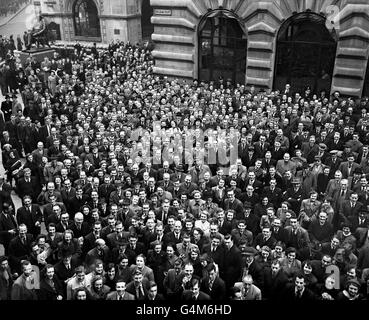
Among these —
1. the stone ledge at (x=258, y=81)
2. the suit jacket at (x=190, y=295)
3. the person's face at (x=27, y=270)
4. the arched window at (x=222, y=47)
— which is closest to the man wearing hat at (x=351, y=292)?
the suit jacket at (x=190, y=295)

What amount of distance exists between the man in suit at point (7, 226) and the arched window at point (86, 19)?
31026 mm

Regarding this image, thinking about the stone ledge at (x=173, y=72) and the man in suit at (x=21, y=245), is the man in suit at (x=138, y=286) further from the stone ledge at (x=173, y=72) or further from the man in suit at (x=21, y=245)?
the stone ledge at (x=173, y=72)

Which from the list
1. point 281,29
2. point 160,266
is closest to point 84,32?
point 281,29

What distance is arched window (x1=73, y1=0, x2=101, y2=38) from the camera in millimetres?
38188

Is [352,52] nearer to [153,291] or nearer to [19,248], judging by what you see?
[153,291]

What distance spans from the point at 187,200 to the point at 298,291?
4.34 metres

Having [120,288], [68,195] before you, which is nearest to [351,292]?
[120,288]

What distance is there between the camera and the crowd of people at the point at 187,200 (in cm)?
851

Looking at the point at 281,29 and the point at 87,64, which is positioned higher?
the point at 281,29

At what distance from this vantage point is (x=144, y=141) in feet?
48.3

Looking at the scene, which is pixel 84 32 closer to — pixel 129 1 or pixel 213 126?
pixel 129 1

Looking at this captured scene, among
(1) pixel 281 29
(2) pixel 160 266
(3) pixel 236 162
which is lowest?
(2) pixel 160 266

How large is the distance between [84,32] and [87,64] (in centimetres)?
1324

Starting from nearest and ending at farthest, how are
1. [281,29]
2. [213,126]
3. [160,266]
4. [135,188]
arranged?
[160,266] → [135,188] → [213,126] → [281,29]
